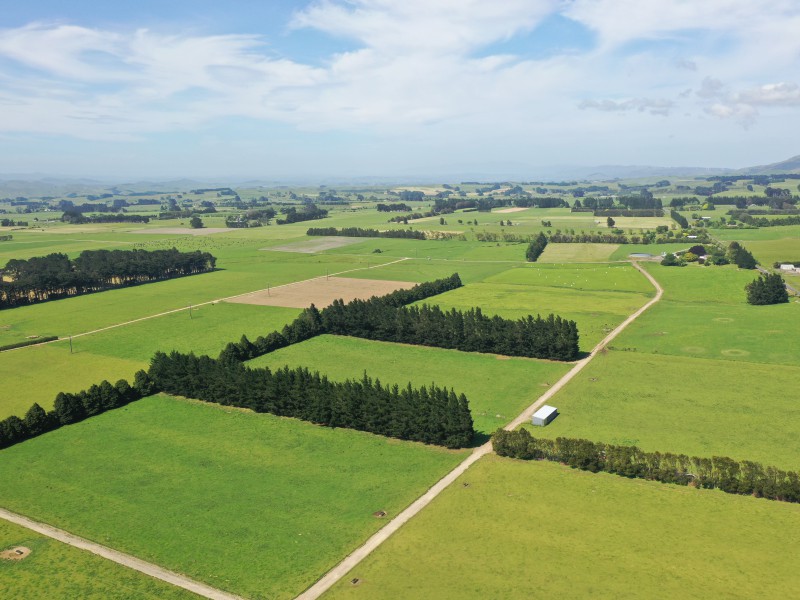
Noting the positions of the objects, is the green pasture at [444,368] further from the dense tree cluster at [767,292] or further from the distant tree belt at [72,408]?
the dense tree cluster at [767,292]

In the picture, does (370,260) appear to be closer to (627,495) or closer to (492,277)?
(492,277)

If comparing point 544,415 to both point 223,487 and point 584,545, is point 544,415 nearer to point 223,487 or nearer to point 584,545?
point 584,545

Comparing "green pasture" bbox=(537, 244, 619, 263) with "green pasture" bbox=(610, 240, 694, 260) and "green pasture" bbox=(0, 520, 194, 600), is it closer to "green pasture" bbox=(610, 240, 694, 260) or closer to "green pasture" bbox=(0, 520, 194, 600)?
"green pasture" bbox=(610, 240, 694, 260)

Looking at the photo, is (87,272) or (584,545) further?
(87,272)

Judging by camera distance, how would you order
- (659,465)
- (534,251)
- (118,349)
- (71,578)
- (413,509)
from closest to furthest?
(71,578)
(413,509)
(659,465)
(118,349)
(534,251)

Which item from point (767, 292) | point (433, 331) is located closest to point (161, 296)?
point (433, 331)

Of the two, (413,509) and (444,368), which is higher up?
(444,368)

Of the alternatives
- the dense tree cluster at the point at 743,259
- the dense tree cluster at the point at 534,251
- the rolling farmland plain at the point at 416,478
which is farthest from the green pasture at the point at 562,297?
the dense tree cluster at the point at 743,259
